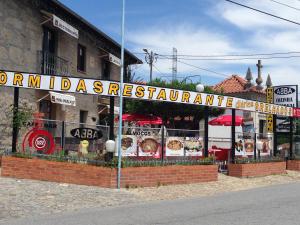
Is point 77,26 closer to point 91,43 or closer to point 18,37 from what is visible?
point 91,43

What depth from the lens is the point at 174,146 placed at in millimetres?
14656

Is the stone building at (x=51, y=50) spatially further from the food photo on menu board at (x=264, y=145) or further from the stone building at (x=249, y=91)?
the stone building at (x=249, y=91)

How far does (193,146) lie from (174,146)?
2.81 ft

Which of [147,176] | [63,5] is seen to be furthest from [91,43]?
[147,176]

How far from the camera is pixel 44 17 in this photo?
19031 mm

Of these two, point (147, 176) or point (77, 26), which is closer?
point (147, 176)

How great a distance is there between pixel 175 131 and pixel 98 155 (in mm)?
2796

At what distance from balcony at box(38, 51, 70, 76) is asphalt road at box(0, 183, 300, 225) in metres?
9.79

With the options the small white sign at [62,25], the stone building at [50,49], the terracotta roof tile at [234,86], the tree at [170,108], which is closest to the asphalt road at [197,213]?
the stone building at [50,49]

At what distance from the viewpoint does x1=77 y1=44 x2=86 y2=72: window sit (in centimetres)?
2292

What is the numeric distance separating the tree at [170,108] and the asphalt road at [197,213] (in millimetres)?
18732

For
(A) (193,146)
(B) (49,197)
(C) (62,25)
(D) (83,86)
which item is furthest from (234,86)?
(B) (49,197)

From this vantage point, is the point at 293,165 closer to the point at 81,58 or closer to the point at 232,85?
the point at 81,58

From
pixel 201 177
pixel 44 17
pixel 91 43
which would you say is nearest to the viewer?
pixel 201 177
